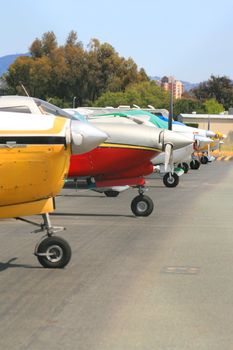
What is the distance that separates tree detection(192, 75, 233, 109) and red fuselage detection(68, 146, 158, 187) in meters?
107

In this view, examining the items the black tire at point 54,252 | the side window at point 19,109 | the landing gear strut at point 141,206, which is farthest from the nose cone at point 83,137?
the landing gear strut at point 141,206

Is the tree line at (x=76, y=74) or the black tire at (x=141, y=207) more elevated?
the tree line at (x=76, y=74)

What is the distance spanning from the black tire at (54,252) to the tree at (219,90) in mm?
111558

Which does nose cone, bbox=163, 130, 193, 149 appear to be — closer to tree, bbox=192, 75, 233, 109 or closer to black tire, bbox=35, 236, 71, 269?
black tire, bbox=35, 236, 71, 269

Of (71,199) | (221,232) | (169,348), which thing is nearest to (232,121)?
(71,199)

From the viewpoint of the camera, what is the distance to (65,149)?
23.0ft

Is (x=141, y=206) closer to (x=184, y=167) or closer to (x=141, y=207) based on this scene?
(x=141, y=207)

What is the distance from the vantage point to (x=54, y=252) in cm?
726

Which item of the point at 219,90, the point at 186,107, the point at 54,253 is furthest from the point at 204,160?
the point at 219,90

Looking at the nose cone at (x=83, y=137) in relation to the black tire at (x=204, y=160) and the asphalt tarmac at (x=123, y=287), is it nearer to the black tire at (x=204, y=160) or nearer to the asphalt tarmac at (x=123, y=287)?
the asphalt tarmac at (x=123, y=287)

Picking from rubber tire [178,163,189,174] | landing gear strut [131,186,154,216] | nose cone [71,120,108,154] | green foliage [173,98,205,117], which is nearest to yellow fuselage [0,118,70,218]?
nose cone [71,120,108,154]

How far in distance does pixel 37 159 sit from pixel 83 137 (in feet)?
1.79

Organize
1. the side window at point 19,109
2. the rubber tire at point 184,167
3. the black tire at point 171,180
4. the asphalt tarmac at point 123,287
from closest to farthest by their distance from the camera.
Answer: the asphalt tarmac at point 123,287
the side window at point 19,109
the black tire at point 171,180
the rubber tire at point 184,167

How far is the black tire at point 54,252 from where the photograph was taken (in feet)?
23.6
